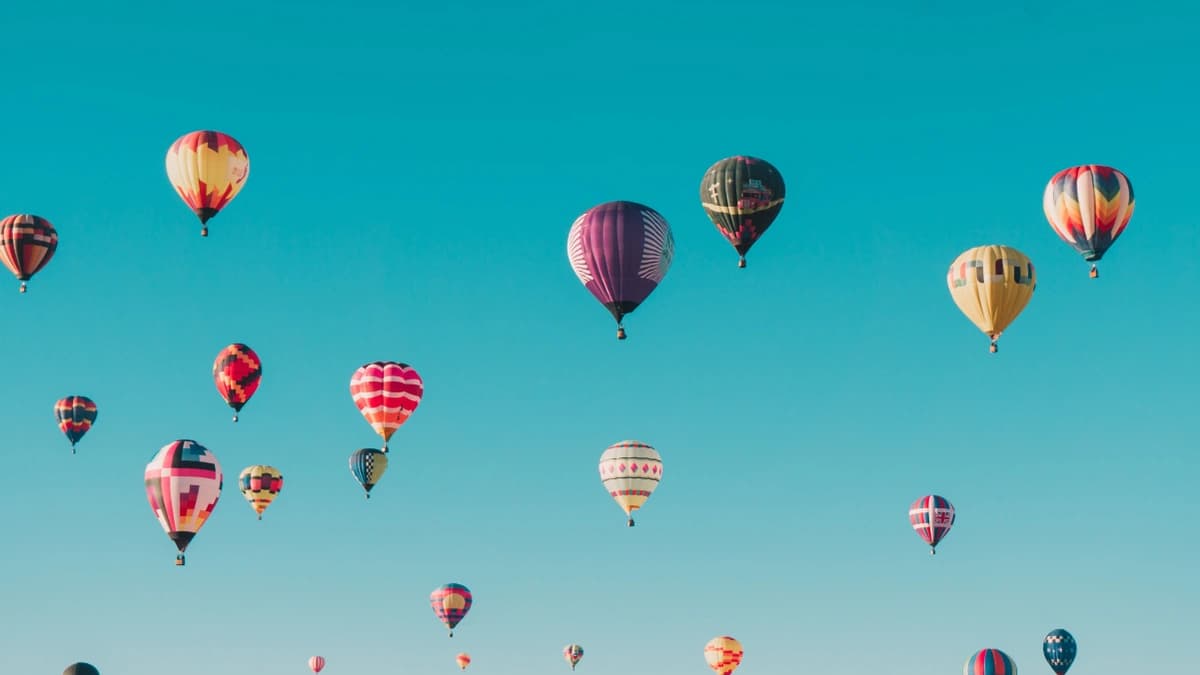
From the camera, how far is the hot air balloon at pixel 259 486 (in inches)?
3529

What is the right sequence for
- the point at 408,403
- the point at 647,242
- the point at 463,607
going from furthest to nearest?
the point at 463,607
the point at 408,403
the point at 647,242

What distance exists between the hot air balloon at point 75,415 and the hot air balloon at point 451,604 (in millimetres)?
16587

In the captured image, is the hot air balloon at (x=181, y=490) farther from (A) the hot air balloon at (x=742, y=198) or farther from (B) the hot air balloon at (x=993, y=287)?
(B) the hot air balloon at (x=993, y=287)

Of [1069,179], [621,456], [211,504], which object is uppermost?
[1069,179]

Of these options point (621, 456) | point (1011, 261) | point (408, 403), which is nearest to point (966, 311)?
point (1011, 261)

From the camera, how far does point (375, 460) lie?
86.8 meters

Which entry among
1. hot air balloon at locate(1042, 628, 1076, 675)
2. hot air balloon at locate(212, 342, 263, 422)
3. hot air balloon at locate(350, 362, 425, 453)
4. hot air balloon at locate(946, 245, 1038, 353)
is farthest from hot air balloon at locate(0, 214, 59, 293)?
hot air balloon at locate(1042, 628, 1076, 675)

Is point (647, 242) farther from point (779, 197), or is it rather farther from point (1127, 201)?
point (1127, 201)

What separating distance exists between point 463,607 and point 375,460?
986 cm

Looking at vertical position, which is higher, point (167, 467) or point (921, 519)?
point (921, 519)

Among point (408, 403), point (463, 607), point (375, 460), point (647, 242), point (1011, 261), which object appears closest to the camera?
point (647, 242)

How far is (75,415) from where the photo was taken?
88.1 metres

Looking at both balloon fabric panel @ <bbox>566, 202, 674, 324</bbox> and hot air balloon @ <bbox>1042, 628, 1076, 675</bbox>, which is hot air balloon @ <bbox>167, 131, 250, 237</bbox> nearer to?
balloon fabric panel @ <bbox>566, 202, 674, 324</bbox>

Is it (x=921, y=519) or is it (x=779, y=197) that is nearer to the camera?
(x=779, y=197)
